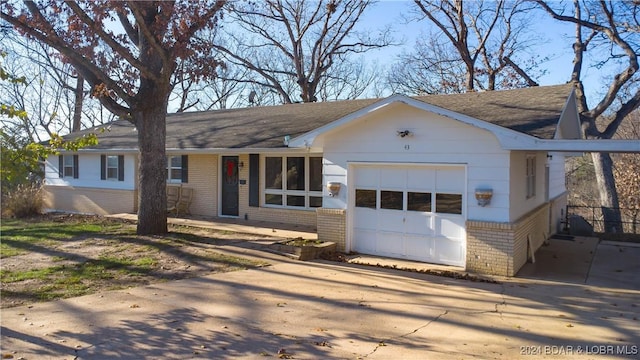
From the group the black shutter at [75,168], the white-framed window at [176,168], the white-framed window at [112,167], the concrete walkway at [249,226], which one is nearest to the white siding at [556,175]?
the concrete walkway at [249,226]

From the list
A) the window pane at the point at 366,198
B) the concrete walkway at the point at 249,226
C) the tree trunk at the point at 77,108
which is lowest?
the concrete walkway at the point at 249,226

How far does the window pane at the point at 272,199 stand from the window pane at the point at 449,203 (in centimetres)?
622

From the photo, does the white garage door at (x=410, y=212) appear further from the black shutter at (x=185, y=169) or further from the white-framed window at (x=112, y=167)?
the white-framed window at (x=112, y=167)

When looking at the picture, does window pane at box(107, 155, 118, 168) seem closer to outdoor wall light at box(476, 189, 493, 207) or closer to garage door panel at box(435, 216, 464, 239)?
garage door panel at box(435, 216, 464, 239)

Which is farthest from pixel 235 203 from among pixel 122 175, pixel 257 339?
pixel 257 339

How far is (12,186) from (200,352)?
2156 cm

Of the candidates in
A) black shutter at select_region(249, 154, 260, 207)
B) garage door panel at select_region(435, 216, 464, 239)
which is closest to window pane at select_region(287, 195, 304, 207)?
black shutter at select_region(249, 154, 260, 207)

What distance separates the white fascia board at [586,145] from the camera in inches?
339

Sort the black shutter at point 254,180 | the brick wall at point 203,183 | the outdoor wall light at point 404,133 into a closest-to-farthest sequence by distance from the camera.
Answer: the outdoor wall light at point 404,133 → the black shutter at point 254,180 → the brick wall at point 203,183

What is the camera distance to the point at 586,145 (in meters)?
8.86

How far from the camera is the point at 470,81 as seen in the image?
27219 millimetres

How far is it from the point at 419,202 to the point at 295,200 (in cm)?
519

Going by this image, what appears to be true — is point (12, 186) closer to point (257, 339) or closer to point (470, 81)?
point (257, 339)

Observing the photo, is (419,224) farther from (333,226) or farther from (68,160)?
(68,160)
